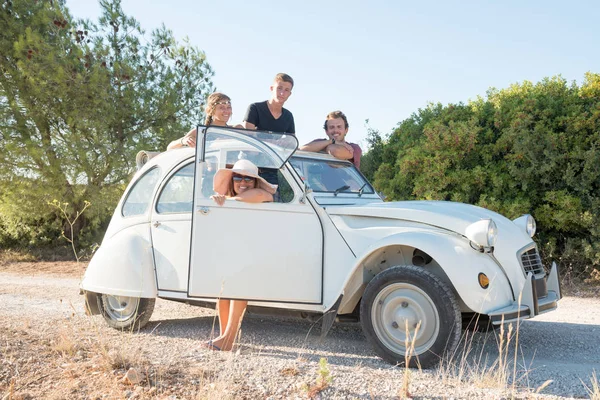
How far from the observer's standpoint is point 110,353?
14.1ft

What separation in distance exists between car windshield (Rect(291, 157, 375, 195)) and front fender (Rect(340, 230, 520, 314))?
1.11 meters

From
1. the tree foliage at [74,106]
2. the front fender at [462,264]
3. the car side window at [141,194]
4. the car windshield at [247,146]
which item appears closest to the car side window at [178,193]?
the car side window at [141,194]

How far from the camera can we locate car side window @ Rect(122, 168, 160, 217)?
627 centimetres

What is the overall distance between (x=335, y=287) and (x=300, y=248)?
0.47m

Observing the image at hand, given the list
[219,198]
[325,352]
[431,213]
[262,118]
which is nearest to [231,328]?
[325,352]

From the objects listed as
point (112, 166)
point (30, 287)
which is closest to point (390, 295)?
point (30, 287)

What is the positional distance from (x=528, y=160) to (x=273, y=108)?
5117 millimetres

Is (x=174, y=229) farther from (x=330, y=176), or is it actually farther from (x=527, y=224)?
(x=527, y=224)

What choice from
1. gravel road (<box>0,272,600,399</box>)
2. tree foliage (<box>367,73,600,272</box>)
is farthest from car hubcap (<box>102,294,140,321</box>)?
tree foliage (<box>367,73,600,272</box>)

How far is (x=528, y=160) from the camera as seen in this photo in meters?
9.52

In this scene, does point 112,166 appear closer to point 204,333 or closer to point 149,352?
point 204,333

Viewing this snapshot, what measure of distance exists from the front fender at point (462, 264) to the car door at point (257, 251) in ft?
1.77

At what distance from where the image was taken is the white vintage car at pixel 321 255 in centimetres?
450

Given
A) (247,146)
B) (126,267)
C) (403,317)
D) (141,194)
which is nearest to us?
(403,317)
